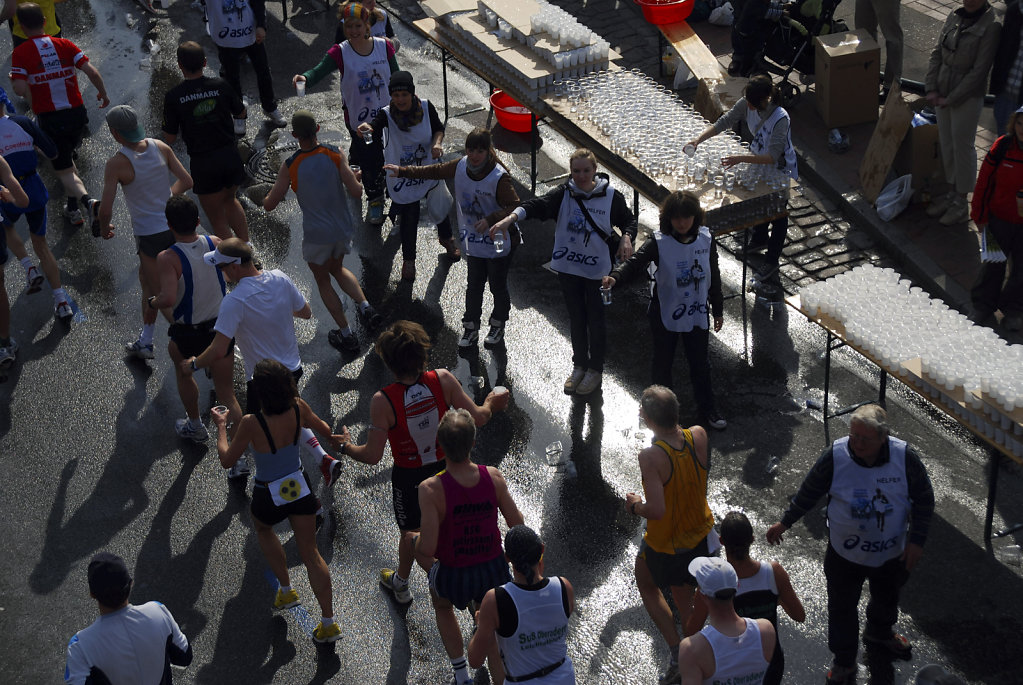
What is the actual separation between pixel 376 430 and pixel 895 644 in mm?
3310

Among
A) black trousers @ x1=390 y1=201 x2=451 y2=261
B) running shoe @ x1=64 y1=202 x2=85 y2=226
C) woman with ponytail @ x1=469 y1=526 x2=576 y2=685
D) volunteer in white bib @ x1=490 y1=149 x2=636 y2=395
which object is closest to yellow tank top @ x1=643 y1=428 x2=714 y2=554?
woman with ponytail @ x1=469 y1=526 x2=576 y2=685

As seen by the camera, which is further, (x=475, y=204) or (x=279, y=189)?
(x=279, y=189)

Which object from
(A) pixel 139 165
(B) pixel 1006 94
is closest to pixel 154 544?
(A) pixel 139 165

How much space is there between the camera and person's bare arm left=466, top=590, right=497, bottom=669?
5.30 m

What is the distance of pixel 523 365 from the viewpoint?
9562mm

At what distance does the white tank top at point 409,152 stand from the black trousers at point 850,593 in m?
5.13

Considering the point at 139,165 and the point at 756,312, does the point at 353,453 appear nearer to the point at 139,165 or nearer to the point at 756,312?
the point at 139,165

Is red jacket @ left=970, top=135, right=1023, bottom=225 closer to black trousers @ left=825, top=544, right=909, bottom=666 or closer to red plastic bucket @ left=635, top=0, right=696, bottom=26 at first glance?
black trousers @ left=825, top=544, right=909, bottom=666

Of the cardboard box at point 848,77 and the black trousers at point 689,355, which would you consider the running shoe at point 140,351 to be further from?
the cardboard box at point 848,77

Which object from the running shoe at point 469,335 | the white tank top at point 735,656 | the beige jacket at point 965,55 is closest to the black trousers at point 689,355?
the running shoe at point 469,335

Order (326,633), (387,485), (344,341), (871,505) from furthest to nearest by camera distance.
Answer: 1. (344,341)
2. (387,485)
3. (326,633)
4. (871,505)

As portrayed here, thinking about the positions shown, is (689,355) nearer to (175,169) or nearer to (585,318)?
(585,318)

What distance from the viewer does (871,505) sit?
20.0ft

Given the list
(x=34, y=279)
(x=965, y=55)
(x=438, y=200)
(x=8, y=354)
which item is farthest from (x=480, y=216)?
(x=965, y=55)
